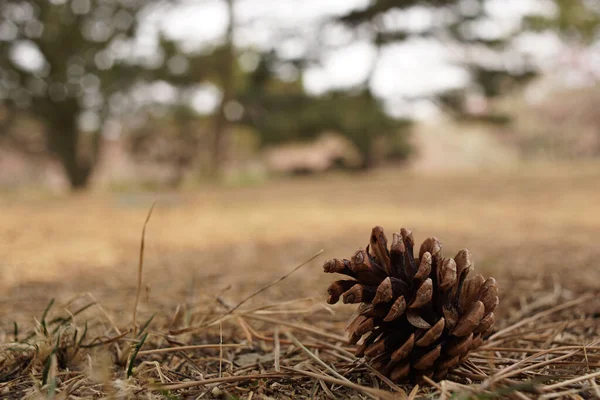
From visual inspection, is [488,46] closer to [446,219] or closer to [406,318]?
[446,219]

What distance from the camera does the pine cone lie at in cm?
56

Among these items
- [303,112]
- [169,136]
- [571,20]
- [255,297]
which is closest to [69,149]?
[169,136]

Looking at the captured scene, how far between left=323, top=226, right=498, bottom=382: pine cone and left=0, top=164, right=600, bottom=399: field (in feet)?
0.11

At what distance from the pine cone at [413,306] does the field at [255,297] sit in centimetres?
3

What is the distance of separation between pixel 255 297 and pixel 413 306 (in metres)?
0.65

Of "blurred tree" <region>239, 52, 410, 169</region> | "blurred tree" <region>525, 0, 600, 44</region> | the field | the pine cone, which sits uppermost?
"blurred tree" <region>525, 0, 600, 44</region>

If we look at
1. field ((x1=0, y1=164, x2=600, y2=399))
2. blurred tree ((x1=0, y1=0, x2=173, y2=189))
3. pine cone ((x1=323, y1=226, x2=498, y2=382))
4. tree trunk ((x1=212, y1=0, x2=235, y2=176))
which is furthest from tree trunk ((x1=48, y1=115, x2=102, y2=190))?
pine cone ((x1=323, y1=226, x2=498, y2=382))

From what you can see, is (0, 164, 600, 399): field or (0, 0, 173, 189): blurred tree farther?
(0, 0, 173, 189): blurred tree

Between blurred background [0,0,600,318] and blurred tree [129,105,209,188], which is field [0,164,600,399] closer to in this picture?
blurred background [0,0,600,318]

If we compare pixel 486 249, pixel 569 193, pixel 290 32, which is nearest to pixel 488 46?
pixel 290 32

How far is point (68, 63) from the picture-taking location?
6746mm

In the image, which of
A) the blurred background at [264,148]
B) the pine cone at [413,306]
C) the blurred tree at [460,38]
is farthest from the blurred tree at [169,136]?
the pine cone at [413,306]

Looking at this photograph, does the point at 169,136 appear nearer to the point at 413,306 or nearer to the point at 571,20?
the point at 571,20

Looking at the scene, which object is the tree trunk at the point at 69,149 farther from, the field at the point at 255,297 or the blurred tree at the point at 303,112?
the field at the point at 255,297
